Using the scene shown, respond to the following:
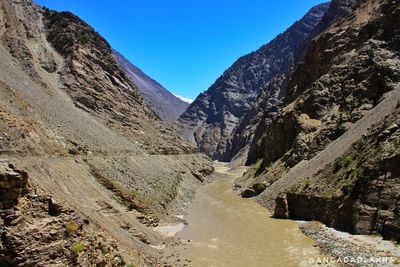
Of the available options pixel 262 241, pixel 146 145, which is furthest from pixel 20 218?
pixel 146 145

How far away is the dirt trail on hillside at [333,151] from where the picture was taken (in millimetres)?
38344

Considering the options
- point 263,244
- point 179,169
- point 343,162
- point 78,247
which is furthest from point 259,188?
point 78,247

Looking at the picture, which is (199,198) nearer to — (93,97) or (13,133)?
(93,97)

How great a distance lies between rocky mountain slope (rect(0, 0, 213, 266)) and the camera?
46.9ft

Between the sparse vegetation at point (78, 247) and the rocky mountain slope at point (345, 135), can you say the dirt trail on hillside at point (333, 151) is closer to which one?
the rocky mountain slope at point (345, 135)

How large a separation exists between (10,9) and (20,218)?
5613 cm

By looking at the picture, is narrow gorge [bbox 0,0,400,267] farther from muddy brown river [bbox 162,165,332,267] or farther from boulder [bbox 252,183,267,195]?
boulder [bbox 252,183,267,195]

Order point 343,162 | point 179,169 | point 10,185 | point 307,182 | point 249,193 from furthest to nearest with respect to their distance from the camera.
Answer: point 179,169, point 249,193, point 307,182, point 343,162, point 10,185

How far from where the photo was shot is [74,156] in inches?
1266

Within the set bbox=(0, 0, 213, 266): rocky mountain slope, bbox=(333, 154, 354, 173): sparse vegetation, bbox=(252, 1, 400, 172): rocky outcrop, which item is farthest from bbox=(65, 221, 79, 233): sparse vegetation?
bbox=(252, 1, 400, 172): rocky outcrop

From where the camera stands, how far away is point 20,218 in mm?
13742

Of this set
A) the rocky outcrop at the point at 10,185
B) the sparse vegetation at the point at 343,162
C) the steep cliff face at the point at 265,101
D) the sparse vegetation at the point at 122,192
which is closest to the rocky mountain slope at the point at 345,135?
the sparse vegetation at the point at 343,162

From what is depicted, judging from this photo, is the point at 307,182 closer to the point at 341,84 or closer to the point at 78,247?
the point at 341,84

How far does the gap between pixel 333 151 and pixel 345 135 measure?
147 inches
